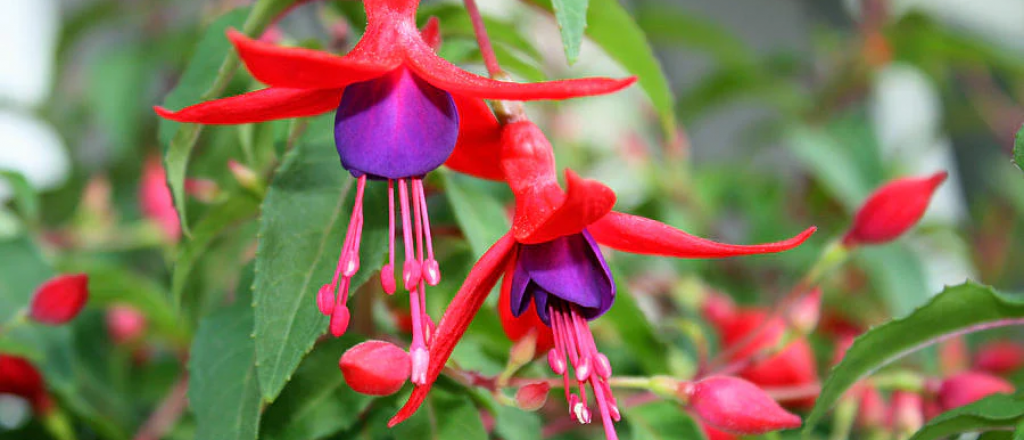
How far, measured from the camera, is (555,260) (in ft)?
→ 1.12

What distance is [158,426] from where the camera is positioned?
2.17ft

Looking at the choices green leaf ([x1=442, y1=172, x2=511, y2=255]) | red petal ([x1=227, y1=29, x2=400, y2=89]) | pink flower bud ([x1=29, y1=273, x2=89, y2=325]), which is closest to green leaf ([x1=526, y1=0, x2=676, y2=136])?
green leaf ([x1=442, y1=172, x2=511, y2=255])

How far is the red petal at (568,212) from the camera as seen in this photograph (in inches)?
10.9

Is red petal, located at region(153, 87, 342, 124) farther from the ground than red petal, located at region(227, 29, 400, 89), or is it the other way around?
red petal, located at region(227, 29, 400, 89)

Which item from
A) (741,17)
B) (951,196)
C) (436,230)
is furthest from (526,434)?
(951,196)

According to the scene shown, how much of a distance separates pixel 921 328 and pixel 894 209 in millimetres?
127

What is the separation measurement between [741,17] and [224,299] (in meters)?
1.69

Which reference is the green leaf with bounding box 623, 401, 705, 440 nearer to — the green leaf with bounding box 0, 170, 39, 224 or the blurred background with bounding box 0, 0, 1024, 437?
the blurred background with bounding box 0, 0, 1024, 437

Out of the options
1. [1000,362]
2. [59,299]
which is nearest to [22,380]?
[59,299]

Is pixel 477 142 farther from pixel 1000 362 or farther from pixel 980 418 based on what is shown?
pixel 1000 362

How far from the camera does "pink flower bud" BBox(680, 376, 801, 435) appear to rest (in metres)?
0.39

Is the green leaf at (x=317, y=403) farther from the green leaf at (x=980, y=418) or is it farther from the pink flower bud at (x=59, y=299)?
the green leaf at (x=980, y=418)

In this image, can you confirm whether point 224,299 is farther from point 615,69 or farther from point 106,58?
point 615,69

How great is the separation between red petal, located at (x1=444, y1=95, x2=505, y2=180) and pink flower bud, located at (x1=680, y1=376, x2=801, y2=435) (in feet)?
0.51
